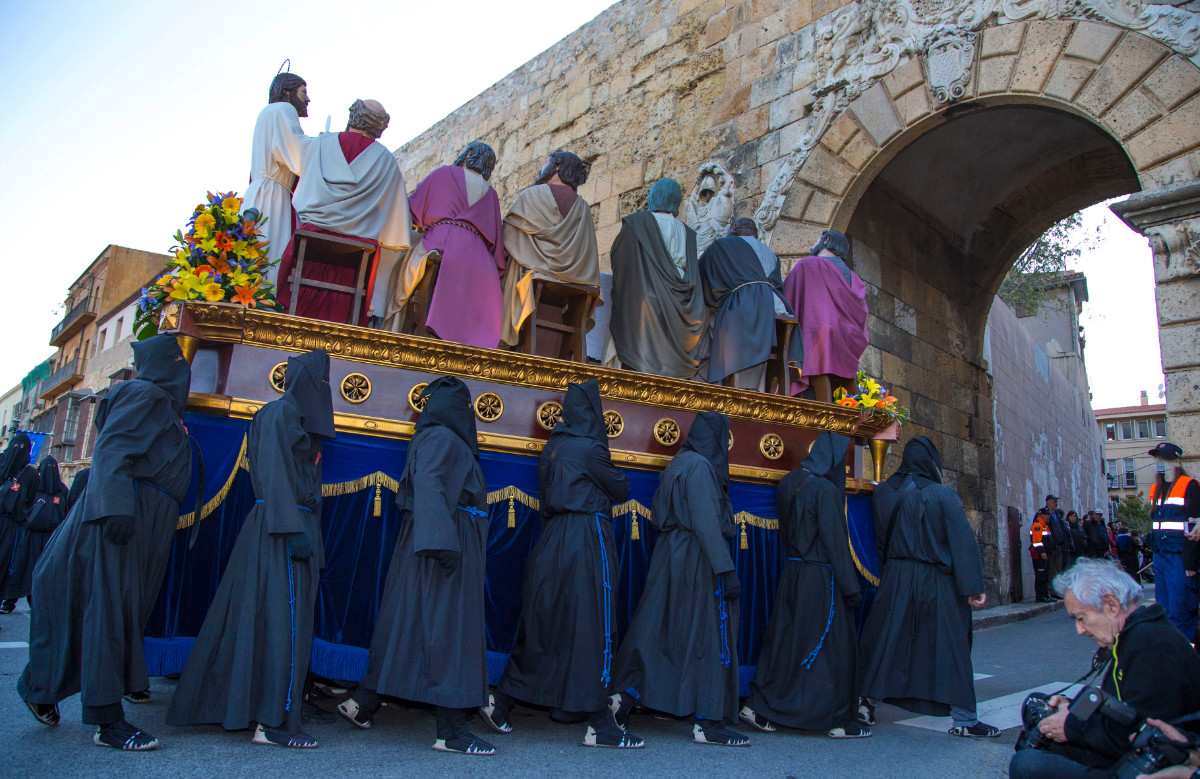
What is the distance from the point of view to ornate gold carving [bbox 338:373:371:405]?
12.6 feet

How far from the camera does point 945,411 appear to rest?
28.5 ft

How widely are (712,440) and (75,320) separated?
34690mm

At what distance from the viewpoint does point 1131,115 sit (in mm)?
5633

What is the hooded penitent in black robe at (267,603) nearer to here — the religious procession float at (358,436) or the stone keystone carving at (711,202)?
the religious procession float at (358,436)

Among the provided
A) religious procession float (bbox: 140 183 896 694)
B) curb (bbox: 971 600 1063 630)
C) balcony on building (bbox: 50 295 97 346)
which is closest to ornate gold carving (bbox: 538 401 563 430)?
religious procession float (bbox: 140 183 896 694)

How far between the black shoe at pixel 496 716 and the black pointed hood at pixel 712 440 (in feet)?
5.05

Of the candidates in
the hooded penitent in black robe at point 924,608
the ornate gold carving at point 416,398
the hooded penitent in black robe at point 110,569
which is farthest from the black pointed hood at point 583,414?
the hooded penitent in black robe at point 924,608

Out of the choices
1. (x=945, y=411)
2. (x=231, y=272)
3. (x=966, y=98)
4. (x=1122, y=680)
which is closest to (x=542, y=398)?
(x=231, y=272)

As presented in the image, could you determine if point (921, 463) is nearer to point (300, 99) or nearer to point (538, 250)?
point (538, 250)

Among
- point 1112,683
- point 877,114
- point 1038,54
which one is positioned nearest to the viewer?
point 1112,683

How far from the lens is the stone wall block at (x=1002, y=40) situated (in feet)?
20.3

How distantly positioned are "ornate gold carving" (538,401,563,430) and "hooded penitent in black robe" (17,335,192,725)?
1723 millimetres

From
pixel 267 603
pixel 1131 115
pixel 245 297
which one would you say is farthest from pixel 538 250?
pixel 1131 115

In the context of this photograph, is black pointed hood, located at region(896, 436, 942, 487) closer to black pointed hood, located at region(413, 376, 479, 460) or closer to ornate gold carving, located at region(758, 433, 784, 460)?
ornate gold carving, located at region(758, 433, 784, 460)
